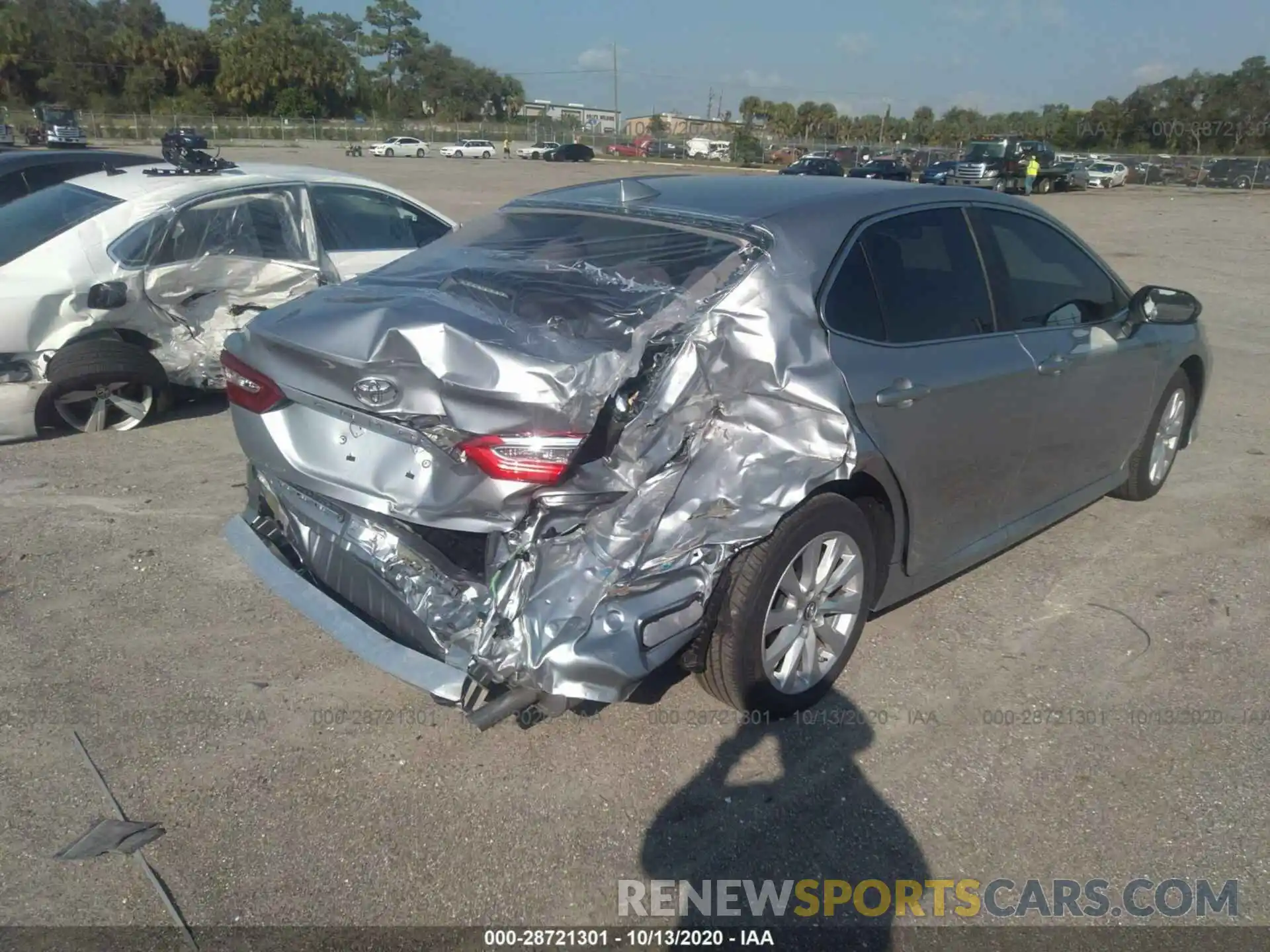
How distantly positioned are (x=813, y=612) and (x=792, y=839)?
2.48 feet

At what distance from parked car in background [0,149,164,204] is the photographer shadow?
305 inches

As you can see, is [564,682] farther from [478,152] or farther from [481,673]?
[478,152]

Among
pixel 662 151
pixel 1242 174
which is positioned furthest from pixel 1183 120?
pixel 662 151

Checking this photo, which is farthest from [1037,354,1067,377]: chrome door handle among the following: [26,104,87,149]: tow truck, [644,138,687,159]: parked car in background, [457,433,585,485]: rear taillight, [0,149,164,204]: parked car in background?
[644,138,687,159]: parked car in background

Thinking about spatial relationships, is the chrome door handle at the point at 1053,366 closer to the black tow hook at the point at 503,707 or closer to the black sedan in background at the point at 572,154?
the black tow hook at the point at 503,707

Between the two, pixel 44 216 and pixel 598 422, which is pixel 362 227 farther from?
pixel 598 422

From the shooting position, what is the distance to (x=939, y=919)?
2.66m

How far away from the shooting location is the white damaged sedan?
5.93 m

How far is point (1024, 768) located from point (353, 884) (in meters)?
2.11

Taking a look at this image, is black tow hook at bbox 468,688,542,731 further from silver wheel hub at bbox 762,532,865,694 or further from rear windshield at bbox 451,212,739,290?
rear windshield at bbox 451,212,739,290

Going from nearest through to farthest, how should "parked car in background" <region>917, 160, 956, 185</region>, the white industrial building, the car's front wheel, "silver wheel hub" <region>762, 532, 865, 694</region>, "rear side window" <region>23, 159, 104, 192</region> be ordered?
the car's front wheel → "silver wheel hub" <region>762, 532, 865, 694</region> → "rear side window" <region>23, 159, 104, 192</region> → "parked car in background" <region>917, 160, 956, 185</region> → the white industrial building

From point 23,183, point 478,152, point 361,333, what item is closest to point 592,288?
point 361,333

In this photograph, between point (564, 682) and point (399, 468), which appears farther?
point (399, 468)

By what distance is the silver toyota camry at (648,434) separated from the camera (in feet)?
9.00
